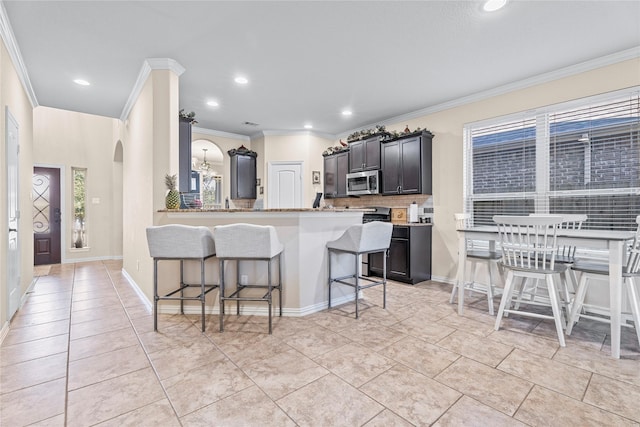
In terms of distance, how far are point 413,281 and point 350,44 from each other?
3086mm

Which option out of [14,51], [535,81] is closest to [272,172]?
[14,51]

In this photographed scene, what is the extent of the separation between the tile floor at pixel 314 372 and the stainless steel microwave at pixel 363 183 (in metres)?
2.41

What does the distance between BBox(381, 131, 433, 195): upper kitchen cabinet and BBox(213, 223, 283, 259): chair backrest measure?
2722 mm

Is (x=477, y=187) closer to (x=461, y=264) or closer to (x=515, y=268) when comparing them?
(x=461, y=264)

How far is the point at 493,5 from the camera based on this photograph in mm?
2346

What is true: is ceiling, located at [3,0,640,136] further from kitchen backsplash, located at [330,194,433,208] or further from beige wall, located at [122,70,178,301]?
kitchen backsplash, located at [330,194,433,208]

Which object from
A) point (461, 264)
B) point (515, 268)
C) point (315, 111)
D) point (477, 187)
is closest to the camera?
point (515, 268)

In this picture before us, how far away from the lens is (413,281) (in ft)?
14.2

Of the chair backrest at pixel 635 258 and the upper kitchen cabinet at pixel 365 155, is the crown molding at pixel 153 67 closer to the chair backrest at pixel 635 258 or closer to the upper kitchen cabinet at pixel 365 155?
the upper kitchen cabinet at pixel 365 155

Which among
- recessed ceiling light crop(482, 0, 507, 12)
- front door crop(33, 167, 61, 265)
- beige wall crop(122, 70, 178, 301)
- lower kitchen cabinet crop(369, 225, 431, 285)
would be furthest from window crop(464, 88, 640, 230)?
front door crop(33, 167, 61, 265)

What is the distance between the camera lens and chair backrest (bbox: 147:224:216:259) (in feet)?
8.66

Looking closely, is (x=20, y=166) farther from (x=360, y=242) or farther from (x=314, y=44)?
(x=360, y=242)

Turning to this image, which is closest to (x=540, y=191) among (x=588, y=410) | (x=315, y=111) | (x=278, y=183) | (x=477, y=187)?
(x=477, y=187)

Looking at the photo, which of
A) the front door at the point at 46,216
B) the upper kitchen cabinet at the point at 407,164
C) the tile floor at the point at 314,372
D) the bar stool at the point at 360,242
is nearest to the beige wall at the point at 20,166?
the tile floor at the point at 314,372
